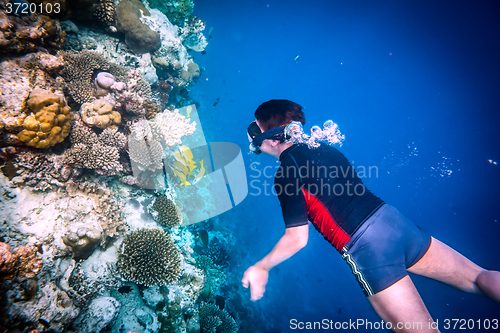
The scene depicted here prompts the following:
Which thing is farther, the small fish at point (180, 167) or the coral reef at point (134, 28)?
the small fish at point (180, 167)

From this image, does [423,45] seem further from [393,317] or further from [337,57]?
[393,317]

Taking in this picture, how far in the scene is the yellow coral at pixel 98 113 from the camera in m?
3.66

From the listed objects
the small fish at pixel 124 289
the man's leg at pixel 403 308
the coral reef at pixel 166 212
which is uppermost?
the man's leg at pixel 403 308

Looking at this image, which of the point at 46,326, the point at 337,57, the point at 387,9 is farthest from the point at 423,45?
the point at 46,326

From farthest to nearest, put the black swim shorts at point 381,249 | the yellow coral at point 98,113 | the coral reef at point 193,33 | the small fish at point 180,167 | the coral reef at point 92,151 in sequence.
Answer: the coral reef at point 193,33 < the small fish at point 180,167 < the yellow coral at point 98,113 < the coral reef at point 92,151 < the black swim shorts at point 381,249

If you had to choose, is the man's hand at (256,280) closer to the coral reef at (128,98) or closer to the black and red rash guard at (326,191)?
the black and red rash guard at (326,191)

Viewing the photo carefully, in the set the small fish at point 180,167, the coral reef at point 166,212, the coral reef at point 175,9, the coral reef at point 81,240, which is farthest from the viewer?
the coral reef at point 175,9

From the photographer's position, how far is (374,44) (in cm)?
2352

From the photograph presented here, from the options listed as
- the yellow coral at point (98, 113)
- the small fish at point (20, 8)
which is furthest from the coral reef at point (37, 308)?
the small fish at point (20, 8)

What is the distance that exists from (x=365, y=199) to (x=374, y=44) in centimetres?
3013

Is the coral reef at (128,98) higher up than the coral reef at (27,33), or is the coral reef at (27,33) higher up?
the coral reef at (27,33)

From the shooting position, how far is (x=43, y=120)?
3.00m

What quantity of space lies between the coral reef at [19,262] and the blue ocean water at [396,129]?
9.53 meters

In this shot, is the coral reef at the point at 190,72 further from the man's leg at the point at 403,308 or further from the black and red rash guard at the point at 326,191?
the man's leg at the point at 403,308
